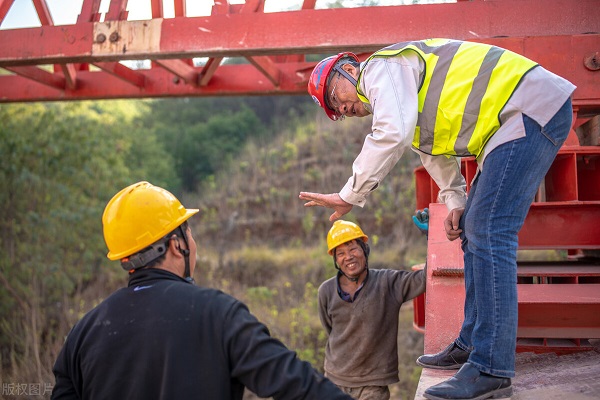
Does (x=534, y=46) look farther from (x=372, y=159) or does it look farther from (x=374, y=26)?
(x=372, y=159)

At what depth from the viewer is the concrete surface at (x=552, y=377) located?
325cm

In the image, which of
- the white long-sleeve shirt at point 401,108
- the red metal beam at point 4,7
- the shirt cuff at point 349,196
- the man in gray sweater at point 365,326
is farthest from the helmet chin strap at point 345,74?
the red metal beam at point 4,7

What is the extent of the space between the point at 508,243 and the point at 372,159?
720mm

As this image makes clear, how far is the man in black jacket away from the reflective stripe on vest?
1.31m

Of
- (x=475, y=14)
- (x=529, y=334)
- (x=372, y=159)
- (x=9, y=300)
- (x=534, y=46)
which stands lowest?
(x=9, y=300)

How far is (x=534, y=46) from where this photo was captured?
5402 millimetres

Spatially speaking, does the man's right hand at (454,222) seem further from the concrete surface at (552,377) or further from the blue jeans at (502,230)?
the concrete surface at (552,377)

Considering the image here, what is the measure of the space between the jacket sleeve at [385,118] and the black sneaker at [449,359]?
0.99 metres

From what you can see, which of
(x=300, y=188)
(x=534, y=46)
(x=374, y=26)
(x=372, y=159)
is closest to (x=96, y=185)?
(x=300, y=188)

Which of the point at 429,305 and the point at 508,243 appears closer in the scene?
the point at 508,243

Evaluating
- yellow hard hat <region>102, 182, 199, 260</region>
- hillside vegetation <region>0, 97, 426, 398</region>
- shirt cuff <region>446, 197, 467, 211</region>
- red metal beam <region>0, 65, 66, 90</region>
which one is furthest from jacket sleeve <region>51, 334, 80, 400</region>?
hillside vegetation <region>0, 97, 426, 398</region>

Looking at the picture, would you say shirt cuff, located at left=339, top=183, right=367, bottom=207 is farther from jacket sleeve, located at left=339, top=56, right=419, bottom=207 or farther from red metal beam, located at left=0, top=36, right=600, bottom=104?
red metal beam, located at left=0, top=36, right=600, bottom=104

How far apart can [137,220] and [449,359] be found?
5.90ft

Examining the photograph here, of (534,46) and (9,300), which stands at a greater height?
(534,46)
